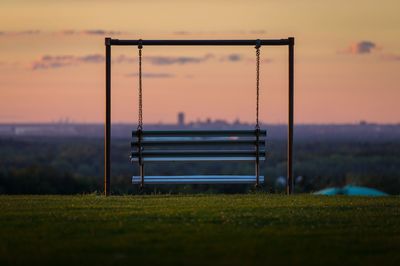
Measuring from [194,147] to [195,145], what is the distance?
38 mm

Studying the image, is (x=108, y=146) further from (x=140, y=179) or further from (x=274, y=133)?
(x=274, y=133)

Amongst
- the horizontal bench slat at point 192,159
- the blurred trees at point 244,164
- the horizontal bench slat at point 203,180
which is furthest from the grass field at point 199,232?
the blurred trees at point 244,164

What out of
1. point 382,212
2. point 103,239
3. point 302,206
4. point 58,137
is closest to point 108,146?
point 302,206

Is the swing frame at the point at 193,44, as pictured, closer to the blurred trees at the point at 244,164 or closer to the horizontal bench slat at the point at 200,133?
the horizontal bench slat at the point at 200,133

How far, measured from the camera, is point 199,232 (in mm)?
11031

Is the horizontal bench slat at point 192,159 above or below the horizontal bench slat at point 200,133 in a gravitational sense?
below

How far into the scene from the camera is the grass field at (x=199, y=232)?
9.61m

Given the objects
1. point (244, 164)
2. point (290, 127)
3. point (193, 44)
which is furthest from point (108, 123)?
point (244, 164)

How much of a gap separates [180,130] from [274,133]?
159504 millimetres

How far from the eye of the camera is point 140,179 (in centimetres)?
1608

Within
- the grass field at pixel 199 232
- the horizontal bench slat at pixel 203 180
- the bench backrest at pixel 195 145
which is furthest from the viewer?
the bench backrest at pixel 195 145

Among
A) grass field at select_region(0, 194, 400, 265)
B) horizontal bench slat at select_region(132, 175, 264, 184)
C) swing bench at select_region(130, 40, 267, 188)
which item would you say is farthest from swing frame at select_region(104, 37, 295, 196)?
grass field at select_region(0, 194, 400, 265)

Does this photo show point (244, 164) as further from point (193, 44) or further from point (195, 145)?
point (195, 145)

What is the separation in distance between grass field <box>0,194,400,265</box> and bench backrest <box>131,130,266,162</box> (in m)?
1.37
